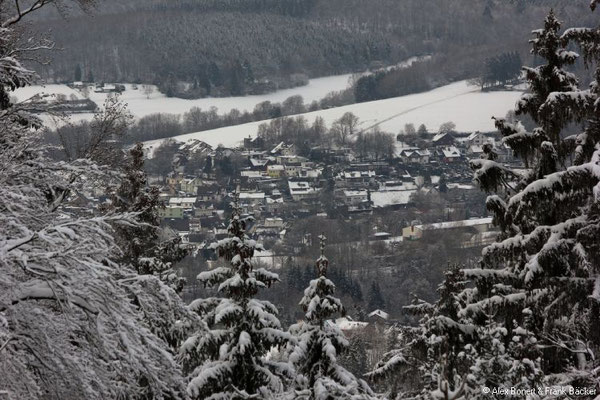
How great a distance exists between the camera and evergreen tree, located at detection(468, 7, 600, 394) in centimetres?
796

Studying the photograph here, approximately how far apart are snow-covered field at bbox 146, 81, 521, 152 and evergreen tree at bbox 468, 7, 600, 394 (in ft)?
407

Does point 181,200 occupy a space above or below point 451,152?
below

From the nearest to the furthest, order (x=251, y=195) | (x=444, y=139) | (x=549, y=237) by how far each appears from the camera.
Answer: (x=549, y=237), (x=251, y=195), (x=444, y=139)

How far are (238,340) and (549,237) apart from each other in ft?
13.4

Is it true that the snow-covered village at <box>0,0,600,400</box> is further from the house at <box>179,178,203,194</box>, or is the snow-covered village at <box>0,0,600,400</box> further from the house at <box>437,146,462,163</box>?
the house at <box>437,146,462,163</box>

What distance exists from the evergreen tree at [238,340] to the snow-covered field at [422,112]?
122796 millimetres

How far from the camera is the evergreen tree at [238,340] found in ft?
31.9

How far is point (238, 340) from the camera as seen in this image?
387 inches

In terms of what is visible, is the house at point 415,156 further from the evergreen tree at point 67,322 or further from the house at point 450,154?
the evergreen tree at point 67,322

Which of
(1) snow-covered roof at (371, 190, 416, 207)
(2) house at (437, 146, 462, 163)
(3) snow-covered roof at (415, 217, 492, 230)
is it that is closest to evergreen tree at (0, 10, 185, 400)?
(3) snow-covered roof at (415, 217, 492, 230)

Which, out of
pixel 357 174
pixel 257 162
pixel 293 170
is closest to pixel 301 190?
pixel 357 174

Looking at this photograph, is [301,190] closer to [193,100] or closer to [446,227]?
[446,227]

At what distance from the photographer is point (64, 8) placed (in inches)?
346

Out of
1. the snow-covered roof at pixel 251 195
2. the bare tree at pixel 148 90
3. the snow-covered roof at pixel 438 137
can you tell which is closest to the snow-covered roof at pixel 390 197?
the snow-covered roof at pixel 251 195
